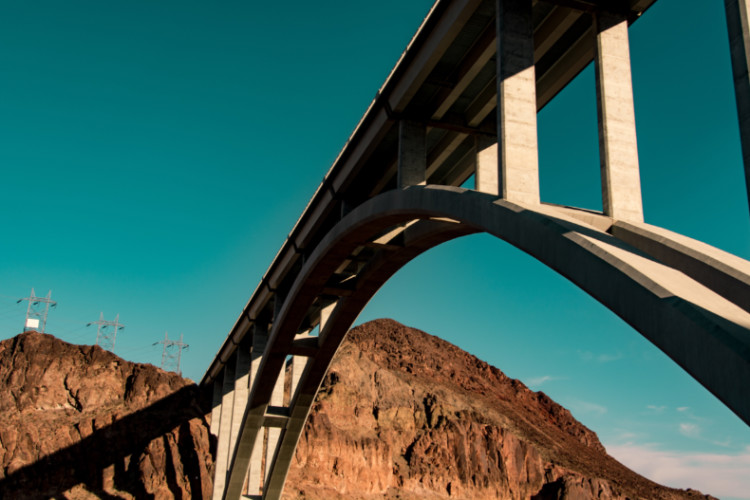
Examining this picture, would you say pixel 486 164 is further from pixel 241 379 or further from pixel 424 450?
pixel 424 450

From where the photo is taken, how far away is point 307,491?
54.9m

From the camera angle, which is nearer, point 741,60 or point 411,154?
point 741,60

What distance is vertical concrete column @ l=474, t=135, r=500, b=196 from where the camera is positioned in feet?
48.9

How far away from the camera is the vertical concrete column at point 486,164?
14.9 meters

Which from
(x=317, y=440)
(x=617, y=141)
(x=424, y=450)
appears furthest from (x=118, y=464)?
(x=617, y=141)

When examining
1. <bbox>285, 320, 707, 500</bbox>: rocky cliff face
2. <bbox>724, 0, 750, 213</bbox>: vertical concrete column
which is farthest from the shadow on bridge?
<bbox>724, 0, 750, 213</bbox>: vertical concrete column

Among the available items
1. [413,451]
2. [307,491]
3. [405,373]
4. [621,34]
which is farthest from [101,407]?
[621,34]

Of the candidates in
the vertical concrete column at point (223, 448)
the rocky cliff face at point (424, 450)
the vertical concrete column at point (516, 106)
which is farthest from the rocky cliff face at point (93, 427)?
the vertical concrete column at point (516, 106)

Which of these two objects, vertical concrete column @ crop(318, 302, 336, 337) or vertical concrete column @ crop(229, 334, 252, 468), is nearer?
vertical concrete column @ crop(318, 302, 336, 337)

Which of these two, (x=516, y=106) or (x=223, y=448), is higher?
(x=516, y=106)

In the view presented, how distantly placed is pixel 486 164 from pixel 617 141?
18.5 ft

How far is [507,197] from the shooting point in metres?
10.3

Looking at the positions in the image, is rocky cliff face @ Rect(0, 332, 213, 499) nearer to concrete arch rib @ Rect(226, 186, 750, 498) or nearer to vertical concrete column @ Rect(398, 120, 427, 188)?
concrete arch rib @ Rect(226, 186, 750, 498)

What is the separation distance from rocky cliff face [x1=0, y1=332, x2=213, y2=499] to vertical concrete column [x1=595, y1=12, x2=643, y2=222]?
146ft
